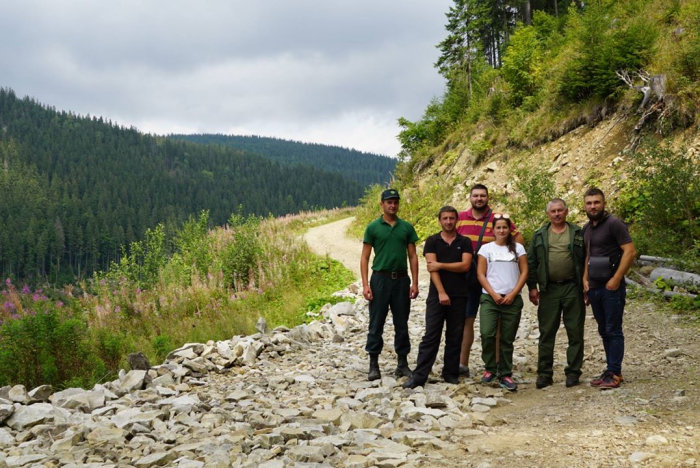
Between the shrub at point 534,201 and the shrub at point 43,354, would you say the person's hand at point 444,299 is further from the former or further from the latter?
the shrub at point 534,201

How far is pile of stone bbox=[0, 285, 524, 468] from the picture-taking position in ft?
12.4

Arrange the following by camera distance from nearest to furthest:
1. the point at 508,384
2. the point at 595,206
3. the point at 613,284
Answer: the point at 613,284
the point at 595,206
the point at 508,384

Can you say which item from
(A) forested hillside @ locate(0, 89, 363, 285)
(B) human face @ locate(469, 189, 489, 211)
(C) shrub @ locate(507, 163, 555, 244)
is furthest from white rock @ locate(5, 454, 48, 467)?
(A) forested hillside @ locate(0, 89, 363, 285)

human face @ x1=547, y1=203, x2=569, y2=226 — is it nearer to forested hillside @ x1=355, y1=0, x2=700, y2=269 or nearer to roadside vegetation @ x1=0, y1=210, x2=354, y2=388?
forested hillside @ x1=355, y1=0, x2=700, y2=269

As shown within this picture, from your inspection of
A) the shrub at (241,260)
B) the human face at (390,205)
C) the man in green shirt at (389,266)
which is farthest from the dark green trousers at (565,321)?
the shrub at (241,260)

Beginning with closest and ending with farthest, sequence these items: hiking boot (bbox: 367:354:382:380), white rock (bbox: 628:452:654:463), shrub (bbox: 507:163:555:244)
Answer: white rock (bbox: 628:452:654:463) → hiking boot (bbox: 367:354:382:380) → shrub (bbox: 507:163:555:244)

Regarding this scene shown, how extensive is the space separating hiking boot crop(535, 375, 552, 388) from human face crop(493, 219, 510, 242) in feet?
5.12

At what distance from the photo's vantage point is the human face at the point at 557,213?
5327 millimetres

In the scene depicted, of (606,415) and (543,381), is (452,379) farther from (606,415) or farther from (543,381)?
(606,415)

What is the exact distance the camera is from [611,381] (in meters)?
5.11

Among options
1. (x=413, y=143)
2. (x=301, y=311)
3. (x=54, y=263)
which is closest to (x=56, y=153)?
(x=54, y=263)

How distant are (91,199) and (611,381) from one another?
16444 cm

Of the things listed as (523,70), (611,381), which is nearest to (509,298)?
(611,381)

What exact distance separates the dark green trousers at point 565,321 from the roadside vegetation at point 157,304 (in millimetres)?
4969
